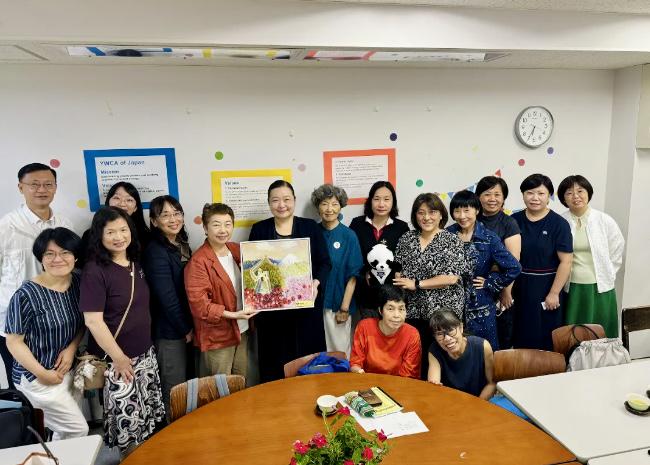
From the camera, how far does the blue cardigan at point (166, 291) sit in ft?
9.12

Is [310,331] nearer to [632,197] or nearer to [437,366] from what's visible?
[437,366]

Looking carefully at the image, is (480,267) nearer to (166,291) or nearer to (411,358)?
(411,358)

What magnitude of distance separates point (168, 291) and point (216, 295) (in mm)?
302

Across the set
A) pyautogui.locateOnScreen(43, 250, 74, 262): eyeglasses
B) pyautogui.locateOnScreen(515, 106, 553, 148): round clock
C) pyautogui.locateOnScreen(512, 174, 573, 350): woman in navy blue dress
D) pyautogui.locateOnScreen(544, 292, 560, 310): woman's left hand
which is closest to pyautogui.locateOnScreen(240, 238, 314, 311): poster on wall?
pyautogui.locateOnScreen(43, 250, 74, 262): eyeglasses

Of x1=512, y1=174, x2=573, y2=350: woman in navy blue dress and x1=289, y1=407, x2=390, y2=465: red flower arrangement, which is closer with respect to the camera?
x1=289, y1=407, x2=390, y2=465: red flower arrangement

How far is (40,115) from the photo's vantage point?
119 inches

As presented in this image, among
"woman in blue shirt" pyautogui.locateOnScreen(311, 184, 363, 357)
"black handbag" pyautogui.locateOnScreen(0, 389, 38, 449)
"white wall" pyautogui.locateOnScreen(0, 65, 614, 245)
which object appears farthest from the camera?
"woman in blue shirt" pyautogui.locateOnScreen(311, 184, 363, 357)

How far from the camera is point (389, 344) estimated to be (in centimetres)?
267

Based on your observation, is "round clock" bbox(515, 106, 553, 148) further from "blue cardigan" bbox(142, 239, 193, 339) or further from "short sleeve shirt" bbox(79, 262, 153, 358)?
"short sleeve shirt" bbox(79, 262, 153, 358)

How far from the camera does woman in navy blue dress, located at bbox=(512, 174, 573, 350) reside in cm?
329

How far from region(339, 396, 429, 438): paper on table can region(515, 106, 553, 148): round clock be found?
280 centimetres

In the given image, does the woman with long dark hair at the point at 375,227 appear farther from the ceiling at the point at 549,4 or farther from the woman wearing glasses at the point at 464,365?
the ceiling at the point at 549,4

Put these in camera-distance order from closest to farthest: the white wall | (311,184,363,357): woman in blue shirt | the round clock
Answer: the white wall
(311,184,363,357): woman in blue shirt
the round clock

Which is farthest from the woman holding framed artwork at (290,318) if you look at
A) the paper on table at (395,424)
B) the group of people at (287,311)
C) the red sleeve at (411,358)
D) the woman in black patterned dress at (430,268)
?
the paper on table at (395,424)
